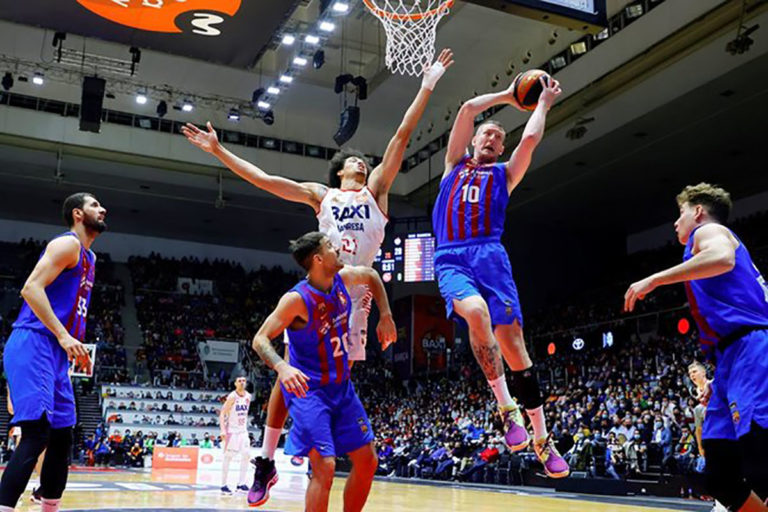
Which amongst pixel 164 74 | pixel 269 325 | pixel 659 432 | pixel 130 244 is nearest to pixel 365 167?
pixel 269 325

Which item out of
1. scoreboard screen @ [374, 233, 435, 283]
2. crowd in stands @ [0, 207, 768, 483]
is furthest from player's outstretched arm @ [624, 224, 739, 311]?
scoreboard screen @ [374, 233, 435, 283]

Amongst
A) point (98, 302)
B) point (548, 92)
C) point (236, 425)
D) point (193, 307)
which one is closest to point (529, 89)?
point (548, 92)

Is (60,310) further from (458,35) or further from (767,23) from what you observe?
(458,35)

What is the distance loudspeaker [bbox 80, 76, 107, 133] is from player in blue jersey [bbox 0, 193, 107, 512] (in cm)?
1650

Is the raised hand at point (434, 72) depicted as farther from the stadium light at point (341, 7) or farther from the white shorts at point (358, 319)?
the stadium light at point (341, 7)

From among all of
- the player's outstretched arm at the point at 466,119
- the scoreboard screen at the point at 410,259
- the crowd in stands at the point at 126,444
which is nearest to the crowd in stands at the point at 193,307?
the crowd in stands at the point at 126,444

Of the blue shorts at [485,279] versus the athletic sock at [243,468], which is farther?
the athletic sock at [243,468]

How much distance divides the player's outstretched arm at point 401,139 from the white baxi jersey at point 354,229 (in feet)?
0.39

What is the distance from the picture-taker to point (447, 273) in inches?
210

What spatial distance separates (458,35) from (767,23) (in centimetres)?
793

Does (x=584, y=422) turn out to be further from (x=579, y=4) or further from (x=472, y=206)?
(x=472, y=206)

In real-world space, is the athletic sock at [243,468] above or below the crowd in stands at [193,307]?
below

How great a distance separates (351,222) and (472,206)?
853 millimetres

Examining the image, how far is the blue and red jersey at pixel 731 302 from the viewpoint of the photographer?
4.05m
